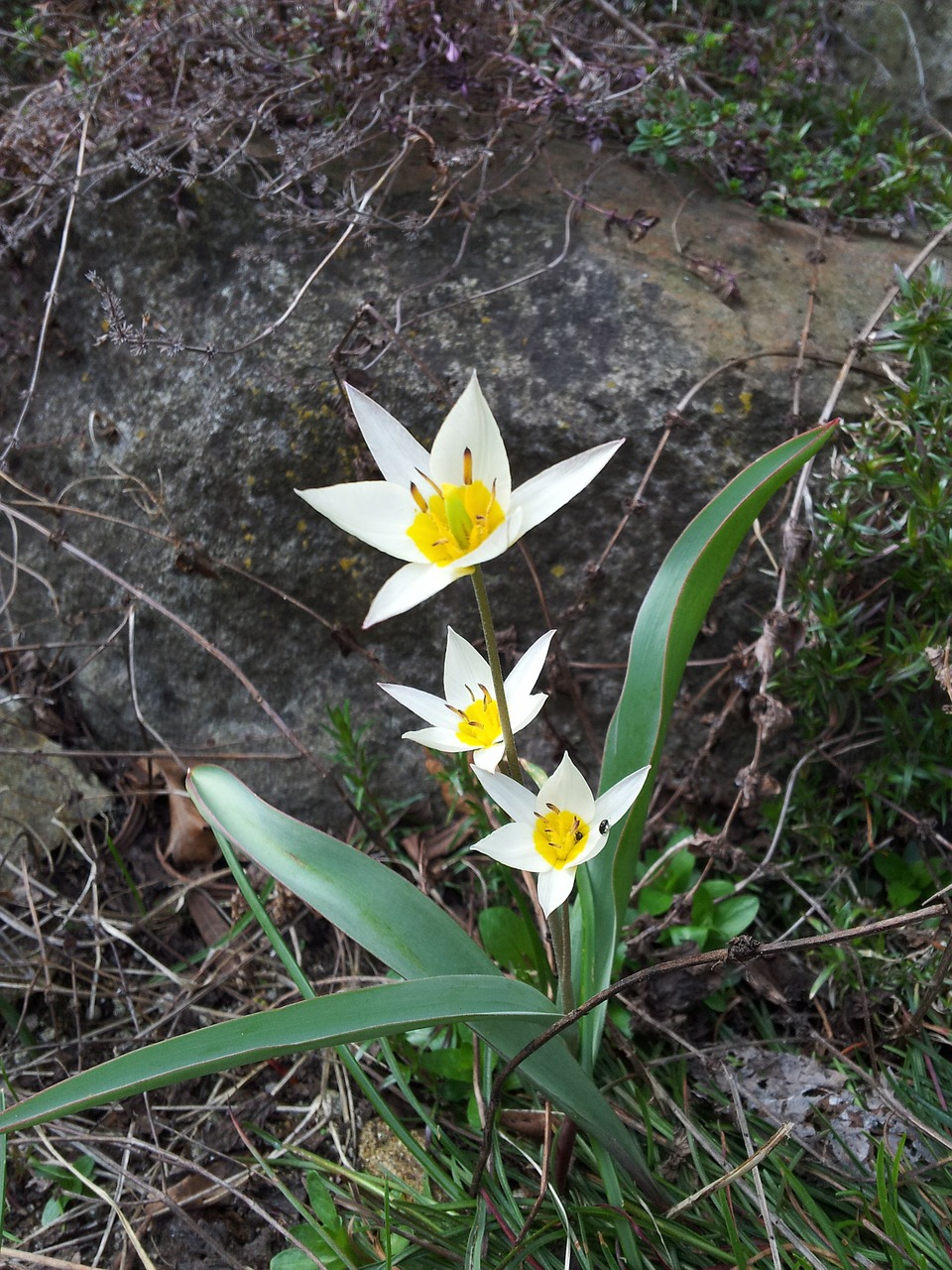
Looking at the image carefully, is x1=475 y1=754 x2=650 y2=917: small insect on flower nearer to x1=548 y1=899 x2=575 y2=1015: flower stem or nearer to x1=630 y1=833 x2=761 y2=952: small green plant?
x1=548 y1=899 x2=575 y2=1015: flower stem

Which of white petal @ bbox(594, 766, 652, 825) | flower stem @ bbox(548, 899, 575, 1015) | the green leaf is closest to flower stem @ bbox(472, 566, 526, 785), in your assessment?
white petal @ bbox(594, 766, 652, 825)

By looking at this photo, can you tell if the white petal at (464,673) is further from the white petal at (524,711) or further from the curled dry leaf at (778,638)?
the curled dry leaf at (778,638)

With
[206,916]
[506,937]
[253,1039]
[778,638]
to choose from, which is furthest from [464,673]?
[206,916]

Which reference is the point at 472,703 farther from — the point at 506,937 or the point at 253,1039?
the point at 506,937

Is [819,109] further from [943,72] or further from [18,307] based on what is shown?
[18,307]

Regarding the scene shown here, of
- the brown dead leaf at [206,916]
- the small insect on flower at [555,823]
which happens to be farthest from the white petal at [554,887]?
the brown dead leaf at [206,916]

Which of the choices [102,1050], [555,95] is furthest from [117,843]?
[555,95]
